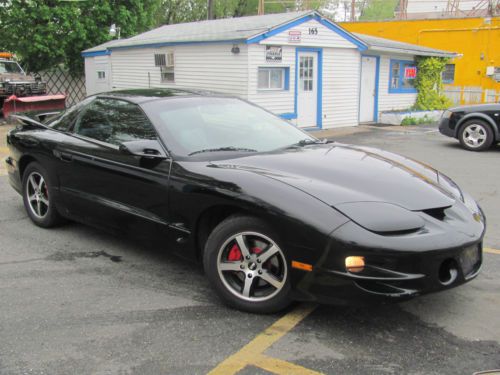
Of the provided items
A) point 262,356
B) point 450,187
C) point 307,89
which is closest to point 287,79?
point 307,89

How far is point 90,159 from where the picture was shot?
14.7ft

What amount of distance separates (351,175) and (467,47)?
23.7 meters

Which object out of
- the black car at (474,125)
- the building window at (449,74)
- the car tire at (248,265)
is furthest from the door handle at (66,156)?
the building window at (449,74)

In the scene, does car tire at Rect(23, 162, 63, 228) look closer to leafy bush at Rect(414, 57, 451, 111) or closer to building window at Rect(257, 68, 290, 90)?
building window at Rect(257, 68, 290, 90)

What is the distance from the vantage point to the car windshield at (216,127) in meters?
4.02

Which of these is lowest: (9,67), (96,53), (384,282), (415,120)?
(415,120)

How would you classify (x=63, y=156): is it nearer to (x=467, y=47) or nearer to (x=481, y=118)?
(x=481, y=118)

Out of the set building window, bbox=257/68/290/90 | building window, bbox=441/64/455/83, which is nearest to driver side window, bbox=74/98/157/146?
building window, bbox=257/68/290/90

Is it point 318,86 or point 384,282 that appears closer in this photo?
point 384,282

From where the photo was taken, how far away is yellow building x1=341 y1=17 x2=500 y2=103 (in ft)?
77.4

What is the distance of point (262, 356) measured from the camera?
2.95 m

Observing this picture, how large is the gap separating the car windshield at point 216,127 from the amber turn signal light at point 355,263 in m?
1.41

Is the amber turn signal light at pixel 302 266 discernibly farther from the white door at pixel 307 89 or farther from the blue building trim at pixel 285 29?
the white door at pixel 307 89

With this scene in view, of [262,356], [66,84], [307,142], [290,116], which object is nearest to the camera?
[262,356]
